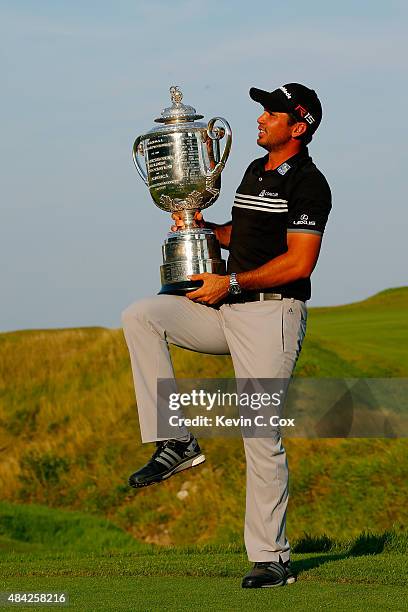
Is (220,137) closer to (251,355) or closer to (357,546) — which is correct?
(251,355)

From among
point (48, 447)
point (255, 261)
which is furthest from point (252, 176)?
point (48, 447)

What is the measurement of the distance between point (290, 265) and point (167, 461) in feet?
4.32

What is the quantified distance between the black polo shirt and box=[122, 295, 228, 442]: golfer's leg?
1.44 ft

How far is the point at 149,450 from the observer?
62.3 feet

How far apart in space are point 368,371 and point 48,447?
538 centimetres

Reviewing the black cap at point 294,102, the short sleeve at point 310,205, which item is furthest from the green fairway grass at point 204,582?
the black cap at point 294,102

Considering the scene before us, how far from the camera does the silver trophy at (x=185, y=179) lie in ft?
24.8

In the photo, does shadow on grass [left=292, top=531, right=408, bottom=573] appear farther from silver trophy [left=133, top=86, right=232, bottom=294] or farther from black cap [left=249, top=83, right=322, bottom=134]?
black cap [left=249, top=83, right=322, bottom=134]

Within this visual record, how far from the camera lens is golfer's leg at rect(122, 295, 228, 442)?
7164mm

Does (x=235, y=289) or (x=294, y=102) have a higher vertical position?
(x=294, y=102)

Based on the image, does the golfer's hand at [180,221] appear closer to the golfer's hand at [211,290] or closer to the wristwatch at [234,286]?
the golfer's hand at [211,290]

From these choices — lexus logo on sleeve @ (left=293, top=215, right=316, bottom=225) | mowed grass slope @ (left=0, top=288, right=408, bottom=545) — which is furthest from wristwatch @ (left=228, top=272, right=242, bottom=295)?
mowed grass slope @ (left=0, top=288, right=408, bottom=545)

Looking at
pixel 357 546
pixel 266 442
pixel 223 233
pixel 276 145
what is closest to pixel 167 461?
pixel 266 442

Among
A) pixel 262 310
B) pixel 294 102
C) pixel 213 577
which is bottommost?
pixel 213 577
